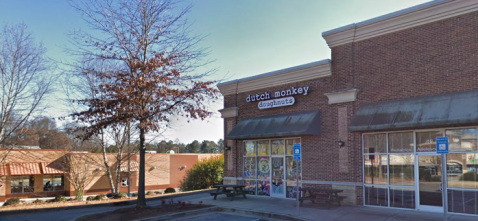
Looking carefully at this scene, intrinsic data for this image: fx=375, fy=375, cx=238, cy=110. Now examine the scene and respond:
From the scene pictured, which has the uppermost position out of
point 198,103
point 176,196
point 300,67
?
point 300,67

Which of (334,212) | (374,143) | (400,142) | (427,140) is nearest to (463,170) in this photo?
(427,140)

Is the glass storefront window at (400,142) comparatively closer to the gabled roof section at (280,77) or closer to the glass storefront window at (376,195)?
the glass storefront window at (376,195)

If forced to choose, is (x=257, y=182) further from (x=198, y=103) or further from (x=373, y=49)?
(x=373, y=49)

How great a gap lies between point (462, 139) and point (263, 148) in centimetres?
866

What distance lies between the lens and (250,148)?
18.8 metres

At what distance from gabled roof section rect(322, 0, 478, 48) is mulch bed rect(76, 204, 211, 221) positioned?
29.1ft

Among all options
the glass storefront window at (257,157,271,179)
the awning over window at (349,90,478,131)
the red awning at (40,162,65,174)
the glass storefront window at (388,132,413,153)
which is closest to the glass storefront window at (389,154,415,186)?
the glass storefront window at (388,132,413,153)

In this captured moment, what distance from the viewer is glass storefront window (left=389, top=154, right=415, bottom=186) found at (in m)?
13.0

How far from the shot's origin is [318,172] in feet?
51.4

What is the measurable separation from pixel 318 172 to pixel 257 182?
3.71 m

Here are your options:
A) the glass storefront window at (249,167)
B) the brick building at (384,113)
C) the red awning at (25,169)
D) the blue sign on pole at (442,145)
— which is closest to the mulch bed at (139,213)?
the glass storefront window at (249,167)

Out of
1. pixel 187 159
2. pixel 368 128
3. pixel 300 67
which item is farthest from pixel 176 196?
pixel 187 159

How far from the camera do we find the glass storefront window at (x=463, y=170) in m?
11.6

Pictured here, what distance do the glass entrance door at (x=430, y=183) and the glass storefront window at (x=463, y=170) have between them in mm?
342
